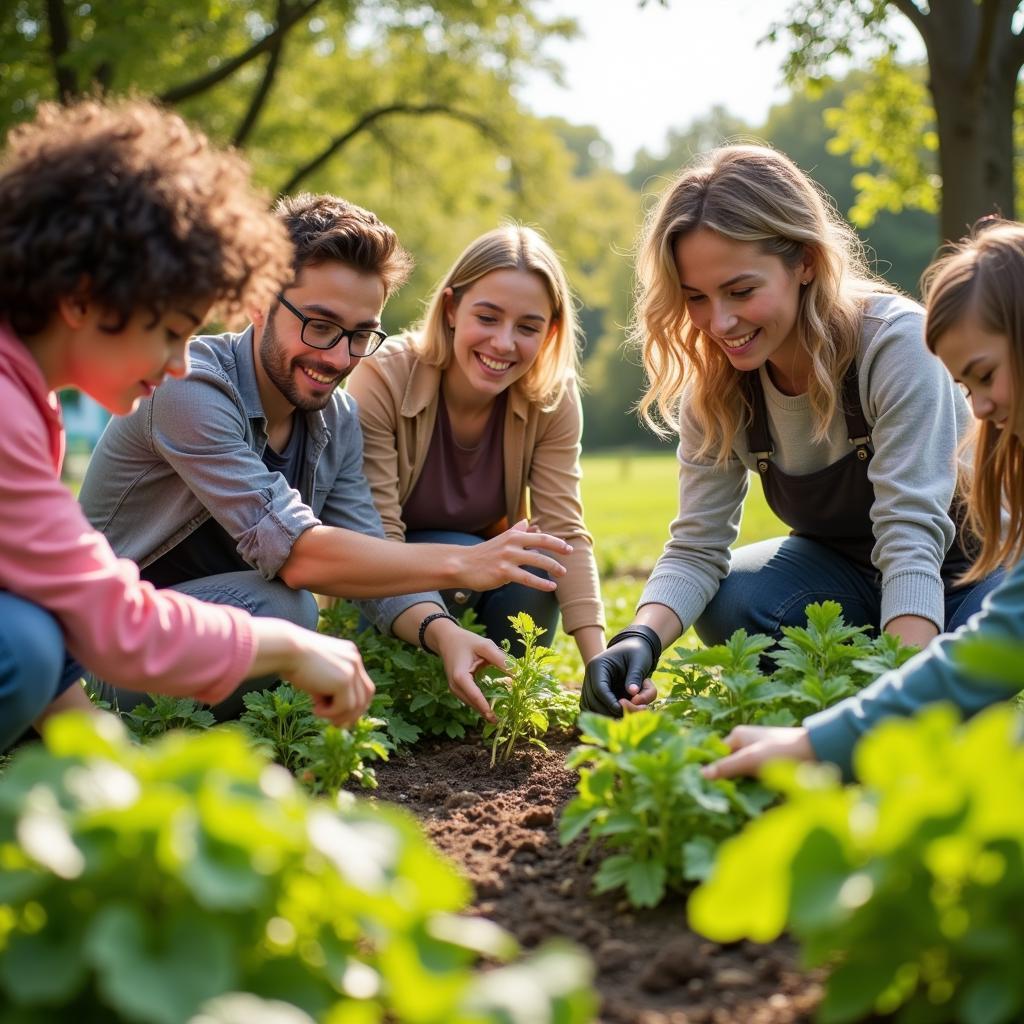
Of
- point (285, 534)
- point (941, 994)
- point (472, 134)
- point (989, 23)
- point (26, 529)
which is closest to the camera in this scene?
point (941, 994)

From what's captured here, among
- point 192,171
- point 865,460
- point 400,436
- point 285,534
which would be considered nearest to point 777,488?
point 865,460

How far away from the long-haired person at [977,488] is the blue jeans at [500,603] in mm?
1684

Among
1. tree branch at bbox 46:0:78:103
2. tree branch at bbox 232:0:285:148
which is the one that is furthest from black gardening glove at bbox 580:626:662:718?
tree branch at bbox 232:0:285:148

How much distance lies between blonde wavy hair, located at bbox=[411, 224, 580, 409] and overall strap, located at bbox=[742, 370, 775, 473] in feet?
2.30

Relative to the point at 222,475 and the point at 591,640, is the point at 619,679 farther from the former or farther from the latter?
the point at 222,475

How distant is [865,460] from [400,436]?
5.44 feet

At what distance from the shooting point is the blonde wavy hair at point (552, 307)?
407 centimetres

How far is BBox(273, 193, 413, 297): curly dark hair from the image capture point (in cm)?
349

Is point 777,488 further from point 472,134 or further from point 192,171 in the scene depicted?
point 472,134

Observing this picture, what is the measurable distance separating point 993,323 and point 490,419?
2151 millimetres

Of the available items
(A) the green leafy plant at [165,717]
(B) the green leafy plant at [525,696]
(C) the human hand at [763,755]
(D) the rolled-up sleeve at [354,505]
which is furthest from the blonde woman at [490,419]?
(C) the human hand at [763,755]

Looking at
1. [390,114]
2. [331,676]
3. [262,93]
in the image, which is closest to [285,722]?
[331,676]

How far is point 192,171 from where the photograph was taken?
2.23 m

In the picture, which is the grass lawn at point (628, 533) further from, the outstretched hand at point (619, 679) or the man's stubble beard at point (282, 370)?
the man's stubble beard at point (282, 370)
